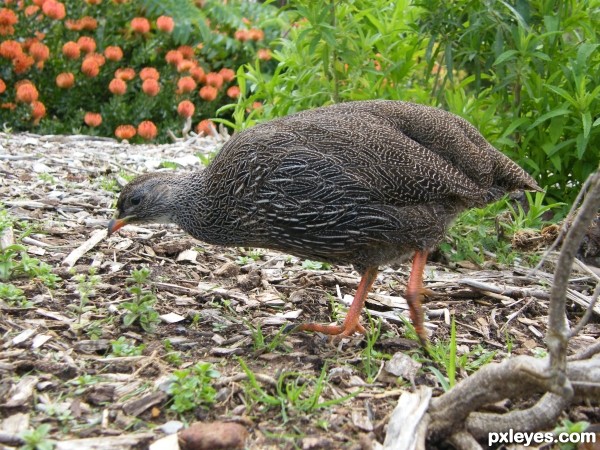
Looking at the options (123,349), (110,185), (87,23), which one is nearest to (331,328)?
(123,349)

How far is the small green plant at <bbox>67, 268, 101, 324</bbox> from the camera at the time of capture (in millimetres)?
3705

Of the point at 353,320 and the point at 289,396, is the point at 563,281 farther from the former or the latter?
the point at 353,320

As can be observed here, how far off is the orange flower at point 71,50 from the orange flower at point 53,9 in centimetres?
31

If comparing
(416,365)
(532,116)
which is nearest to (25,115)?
(532,116)

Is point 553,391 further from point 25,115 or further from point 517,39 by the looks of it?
point 25,115

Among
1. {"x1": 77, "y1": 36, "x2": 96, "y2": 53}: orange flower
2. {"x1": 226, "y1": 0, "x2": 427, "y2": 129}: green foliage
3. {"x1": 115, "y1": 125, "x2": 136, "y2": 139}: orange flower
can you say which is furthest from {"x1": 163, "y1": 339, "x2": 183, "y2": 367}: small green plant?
{"x1": 77, "y1": 36, "x2": 96, "y2": 53}: orange flower

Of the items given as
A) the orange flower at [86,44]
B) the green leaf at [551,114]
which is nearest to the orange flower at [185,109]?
the orange flower at [86,44]

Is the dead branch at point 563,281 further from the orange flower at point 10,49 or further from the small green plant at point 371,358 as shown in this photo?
the orange flower at point 10,49

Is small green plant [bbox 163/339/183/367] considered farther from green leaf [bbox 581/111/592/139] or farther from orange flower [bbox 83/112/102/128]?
orange flower [bbox 83/112/102/128]

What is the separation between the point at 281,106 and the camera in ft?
19.4

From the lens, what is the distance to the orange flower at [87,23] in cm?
836

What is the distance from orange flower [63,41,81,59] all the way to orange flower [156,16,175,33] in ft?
3.47

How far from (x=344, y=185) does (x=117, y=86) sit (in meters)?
4.91

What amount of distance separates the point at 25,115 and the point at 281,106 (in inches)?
142
